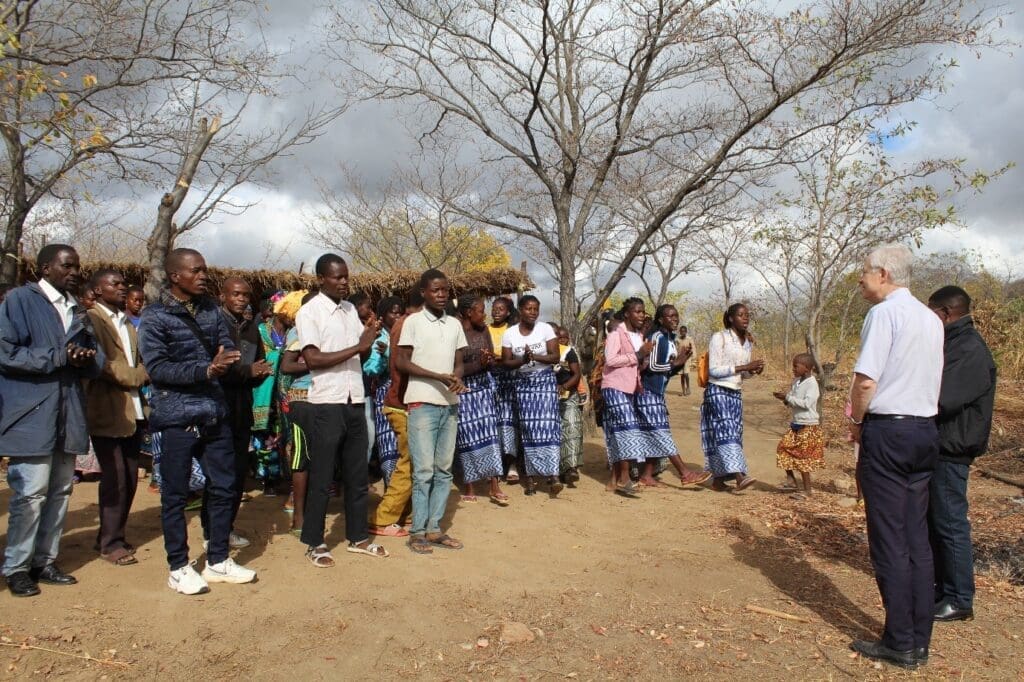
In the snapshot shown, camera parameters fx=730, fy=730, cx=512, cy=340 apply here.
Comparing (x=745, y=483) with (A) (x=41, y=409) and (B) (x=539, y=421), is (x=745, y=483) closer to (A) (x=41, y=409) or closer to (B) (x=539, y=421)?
(B) (x=539, y=421)

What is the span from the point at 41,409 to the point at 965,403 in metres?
5.12

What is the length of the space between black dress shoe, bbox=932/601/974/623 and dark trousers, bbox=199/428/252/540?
13.5 feet

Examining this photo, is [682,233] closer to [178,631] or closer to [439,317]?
[439,317]

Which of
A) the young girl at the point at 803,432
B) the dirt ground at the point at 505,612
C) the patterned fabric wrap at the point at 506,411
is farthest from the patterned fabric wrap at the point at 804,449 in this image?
the patterned fabric wrap at the point at 506,411

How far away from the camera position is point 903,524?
359cm

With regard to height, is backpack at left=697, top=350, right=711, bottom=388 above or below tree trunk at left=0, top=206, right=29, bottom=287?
below

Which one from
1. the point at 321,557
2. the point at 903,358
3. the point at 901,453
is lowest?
the point at 321,557

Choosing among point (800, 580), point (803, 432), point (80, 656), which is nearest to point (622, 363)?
point (803, 432)

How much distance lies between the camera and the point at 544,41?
373 inches

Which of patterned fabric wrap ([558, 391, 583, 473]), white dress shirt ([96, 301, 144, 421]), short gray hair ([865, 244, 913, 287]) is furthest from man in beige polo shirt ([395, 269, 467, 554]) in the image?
short gray hair ([865, 244, 913, 287])

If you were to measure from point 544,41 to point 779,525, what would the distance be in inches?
262

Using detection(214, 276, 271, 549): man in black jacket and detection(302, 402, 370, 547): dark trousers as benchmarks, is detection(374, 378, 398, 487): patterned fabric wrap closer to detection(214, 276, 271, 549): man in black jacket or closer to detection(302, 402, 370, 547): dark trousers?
detection(214, 276, 271, 549): man in black jacket

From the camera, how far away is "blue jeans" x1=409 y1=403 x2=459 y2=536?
5.05 meters

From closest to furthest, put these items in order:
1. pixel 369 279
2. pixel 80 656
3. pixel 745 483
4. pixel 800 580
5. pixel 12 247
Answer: pixel 80 656 < pixel 800 580 < pixel 745 483 < pixel 12 247 < pixel 369 279
